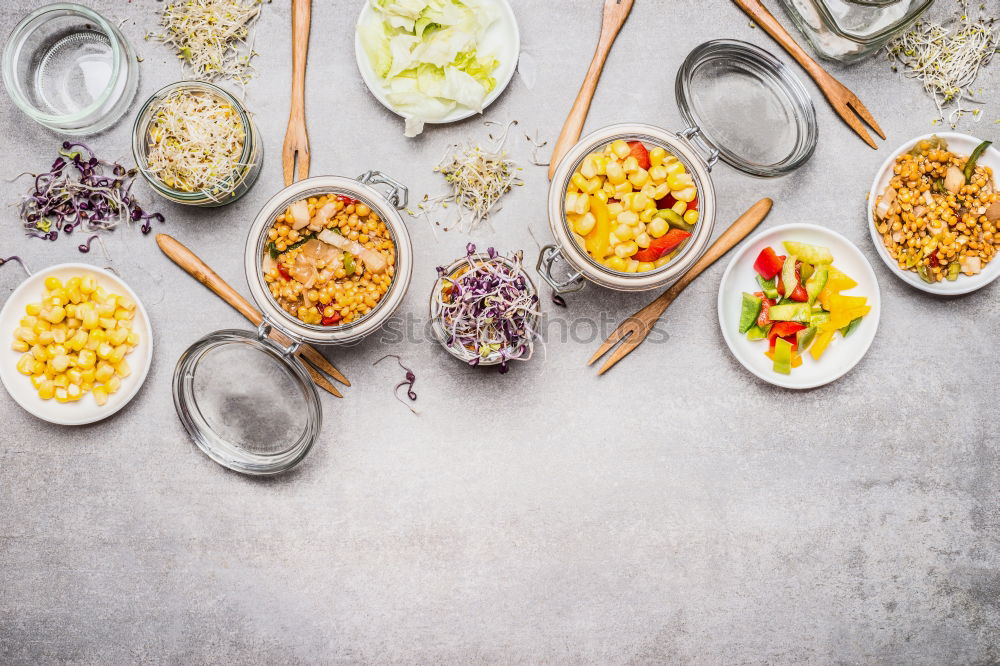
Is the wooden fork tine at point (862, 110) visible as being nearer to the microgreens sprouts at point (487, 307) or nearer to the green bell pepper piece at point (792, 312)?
the green bell pepper piece at point (792, 312)

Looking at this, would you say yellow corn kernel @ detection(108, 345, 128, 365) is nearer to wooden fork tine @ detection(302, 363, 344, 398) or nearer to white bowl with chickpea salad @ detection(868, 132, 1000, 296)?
wooden fork tine @ detection(302, 363, 344, 398)

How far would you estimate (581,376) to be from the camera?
6.93ft

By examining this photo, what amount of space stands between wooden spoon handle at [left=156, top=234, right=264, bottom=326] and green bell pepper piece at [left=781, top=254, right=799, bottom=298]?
179cm

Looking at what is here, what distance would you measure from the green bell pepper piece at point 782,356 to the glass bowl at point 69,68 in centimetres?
240

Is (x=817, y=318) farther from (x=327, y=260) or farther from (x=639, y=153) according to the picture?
(x=327, y=260)

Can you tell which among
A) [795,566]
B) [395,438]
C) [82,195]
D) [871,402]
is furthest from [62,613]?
[871,402]

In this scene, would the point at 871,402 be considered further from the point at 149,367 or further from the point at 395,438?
the point at 149,367

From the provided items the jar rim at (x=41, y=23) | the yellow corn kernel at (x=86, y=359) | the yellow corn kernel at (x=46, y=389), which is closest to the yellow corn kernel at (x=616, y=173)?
the jar rim at (x=41, y=23)

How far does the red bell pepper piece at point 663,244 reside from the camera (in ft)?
5.87

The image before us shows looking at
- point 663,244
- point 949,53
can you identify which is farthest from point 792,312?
→ point 949,53

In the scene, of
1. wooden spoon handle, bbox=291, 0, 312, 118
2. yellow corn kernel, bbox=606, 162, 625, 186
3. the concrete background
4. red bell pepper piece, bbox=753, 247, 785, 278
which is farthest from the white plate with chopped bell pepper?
wooden spoon handle, bbox=291, 0, 312, 118

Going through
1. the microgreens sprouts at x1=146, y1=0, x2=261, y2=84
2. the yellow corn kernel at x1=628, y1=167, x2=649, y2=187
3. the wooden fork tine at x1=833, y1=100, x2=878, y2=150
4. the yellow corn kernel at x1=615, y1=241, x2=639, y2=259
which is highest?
the microgreens sprouts at x1=146, y1=0, x2=261, y2=84

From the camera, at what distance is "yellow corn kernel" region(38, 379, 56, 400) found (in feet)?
6.45

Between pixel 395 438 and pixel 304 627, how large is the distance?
0.76 m
